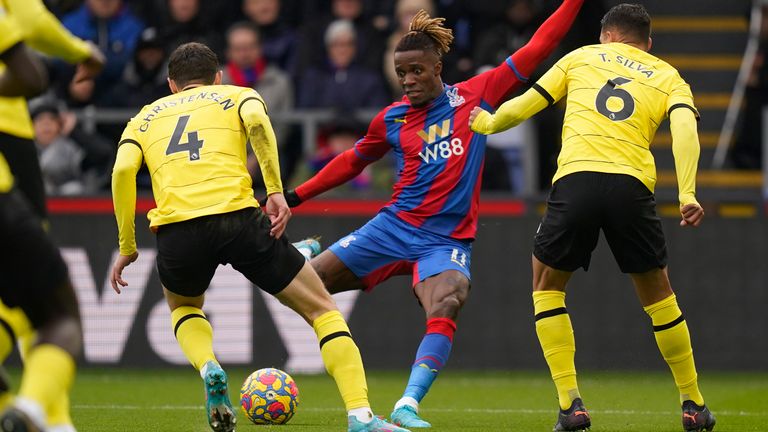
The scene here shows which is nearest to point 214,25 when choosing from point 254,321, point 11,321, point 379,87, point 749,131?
point 379,87

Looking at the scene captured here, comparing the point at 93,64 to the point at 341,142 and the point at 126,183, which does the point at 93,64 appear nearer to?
the point at 126,183

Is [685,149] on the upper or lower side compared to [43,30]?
lower

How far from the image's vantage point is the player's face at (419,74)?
809 centimetres

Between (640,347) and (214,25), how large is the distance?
6179 mm

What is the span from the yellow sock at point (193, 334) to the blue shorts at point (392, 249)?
140 centimetres

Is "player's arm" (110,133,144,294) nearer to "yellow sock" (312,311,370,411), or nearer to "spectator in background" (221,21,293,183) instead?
"yellow sock" (312,311,370,411)

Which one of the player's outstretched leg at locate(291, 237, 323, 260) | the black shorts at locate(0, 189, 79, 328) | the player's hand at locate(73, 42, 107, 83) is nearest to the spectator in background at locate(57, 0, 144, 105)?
the player's outstretched leg at locate(291, 237, 323, 260)

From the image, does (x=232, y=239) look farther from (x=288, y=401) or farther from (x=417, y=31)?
(x=417, y=31)

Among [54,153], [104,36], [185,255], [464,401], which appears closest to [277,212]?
[185,255]

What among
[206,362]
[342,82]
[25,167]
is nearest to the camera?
[25,167]

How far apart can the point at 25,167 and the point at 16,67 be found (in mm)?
963

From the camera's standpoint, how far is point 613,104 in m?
7.38

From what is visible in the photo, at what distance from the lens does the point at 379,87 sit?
13.7 metres

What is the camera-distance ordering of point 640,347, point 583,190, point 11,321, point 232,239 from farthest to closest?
point 640,347, point 583,190, point 232,239, point 11,321
